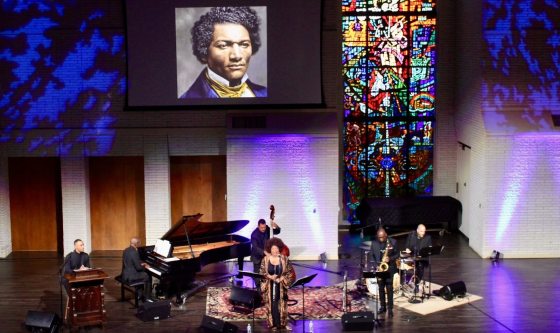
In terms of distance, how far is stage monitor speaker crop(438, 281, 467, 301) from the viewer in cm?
1748

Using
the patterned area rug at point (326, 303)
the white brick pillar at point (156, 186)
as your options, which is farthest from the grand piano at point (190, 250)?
the white brick pillar at point (156, 186)

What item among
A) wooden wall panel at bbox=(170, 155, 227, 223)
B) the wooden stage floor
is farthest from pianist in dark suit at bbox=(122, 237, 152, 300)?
wooden wall panel at bbox=(170, 155, 227, 223)

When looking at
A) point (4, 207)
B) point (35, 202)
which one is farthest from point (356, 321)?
point (4, 207)

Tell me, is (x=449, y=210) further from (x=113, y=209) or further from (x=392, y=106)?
(x=113, y=209)

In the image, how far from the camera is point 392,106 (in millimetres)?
23734

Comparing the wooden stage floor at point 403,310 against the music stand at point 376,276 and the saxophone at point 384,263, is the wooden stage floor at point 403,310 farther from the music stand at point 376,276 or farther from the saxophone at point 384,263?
the saxophone at point 384,263

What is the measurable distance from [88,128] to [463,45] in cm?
915

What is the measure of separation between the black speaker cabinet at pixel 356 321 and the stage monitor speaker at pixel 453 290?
2301 mm

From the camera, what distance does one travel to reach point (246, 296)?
16.5 metres

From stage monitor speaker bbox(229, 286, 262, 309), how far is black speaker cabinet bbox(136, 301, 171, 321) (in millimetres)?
1215

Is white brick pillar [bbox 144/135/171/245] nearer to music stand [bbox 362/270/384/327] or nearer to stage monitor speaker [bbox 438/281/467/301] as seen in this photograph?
music stand [bbox 362/270/384/327]

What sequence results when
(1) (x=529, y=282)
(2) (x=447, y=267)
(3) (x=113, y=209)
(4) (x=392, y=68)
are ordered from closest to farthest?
(1) (x=529, y=282) < (2) (x=447, y=267) < (3) (x=113, y=209) < (4) (x=392, y=68)

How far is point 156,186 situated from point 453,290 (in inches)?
290

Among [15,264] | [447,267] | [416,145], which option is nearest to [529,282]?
[447,267]
